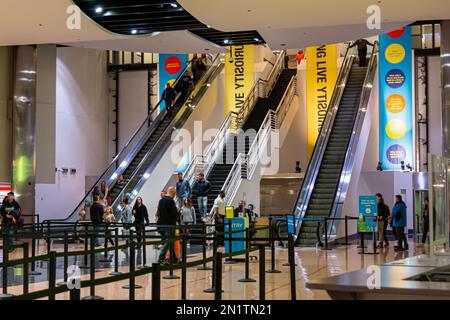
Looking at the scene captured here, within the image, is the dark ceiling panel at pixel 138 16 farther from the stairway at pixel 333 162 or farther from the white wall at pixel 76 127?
the white wall at pixel 76 127

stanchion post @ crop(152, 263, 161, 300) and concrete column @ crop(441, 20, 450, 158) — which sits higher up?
concrete column @ crop(441, 20, 450, 158)

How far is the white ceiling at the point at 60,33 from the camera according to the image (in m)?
14.8

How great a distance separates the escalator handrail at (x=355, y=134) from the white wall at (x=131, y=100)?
10.3 metres

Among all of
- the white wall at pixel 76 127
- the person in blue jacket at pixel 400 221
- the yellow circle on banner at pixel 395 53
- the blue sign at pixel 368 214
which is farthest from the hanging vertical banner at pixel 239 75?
the person in blue jacket at pixel 400 221

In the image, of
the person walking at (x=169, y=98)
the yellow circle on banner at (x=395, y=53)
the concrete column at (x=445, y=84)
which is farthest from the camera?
the person walking at (x=169, y=98)

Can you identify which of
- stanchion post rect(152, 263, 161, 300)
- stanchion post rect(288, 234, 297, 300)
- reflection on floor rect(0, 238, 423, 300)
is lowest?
reflection on floor rect(0, 238, 423, 300)

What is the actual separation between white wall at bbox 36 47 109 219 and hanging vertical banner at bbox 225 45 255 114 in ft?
19.9

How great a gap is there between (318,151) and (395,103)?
519 cm

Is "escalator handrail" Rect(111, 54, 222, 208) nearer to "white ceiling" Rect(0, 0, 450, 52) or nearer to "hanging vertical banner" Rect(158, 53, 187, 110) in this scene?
"hanging vertical banner" Rect(158, 53, 187, 110)

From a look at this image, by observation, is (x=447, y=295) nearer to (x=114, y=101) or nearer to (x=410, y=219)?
(x=410, y=219)

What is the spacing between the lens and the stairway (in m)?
17.4

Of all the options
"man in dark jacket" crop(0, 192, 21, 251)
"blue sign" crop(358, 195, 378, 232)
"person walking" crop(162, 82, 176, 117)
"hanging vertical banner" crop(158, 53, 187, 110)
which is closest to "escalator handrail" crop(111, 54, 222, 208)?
"person walking" crop(162, 82, 176, 117)

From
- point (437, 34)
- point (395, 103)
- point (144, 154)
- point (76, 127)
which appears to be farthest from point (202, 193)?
point (437, 34)
